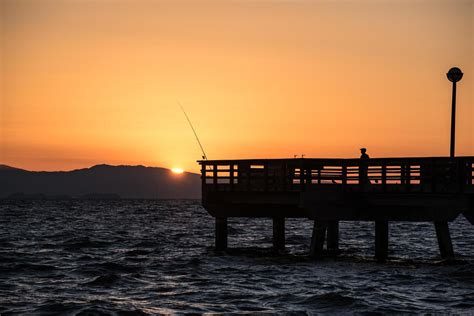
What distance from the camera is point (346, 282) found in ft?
78.6

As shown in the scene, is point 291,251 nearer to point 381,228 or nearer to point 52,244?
point 381,228

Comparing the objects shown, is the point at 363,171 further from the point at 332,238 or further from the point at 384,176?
the point at 332,238

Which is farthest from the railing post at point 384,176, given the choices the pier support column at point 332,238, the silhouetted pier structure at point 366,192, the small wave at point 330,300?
the small wave at point 330,300

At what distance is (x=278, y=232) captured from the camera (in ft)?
111

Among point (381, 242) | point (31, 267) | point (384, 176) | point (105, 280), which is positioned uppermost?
point (384, 176)

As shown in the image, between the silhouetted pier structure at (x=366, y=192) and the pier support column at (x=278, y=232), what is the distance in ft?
7.86

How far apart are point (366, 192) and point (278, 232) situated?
745 cm

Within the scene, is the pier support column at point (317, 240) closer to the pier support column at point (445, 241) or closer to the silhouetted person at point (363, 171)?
the silhouetted person at point (363, 171)

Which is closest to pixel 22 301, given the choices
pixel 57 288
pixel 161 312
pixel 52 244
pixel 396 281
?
pixel 57 288

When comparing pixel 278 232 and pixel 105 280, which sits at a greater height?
pixel 278 232

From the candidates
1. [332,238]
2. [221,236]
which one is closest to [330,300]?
[221,236]

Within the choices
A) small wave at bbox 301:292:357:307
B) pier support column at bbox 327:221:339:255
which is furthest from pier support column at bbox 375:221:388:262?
Result: small wave at bbox 301:292:357:307

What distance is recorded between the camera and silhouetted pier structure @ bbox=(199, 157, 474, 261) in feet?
86.5

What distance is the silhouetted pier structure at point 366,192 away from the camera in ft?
86.5
